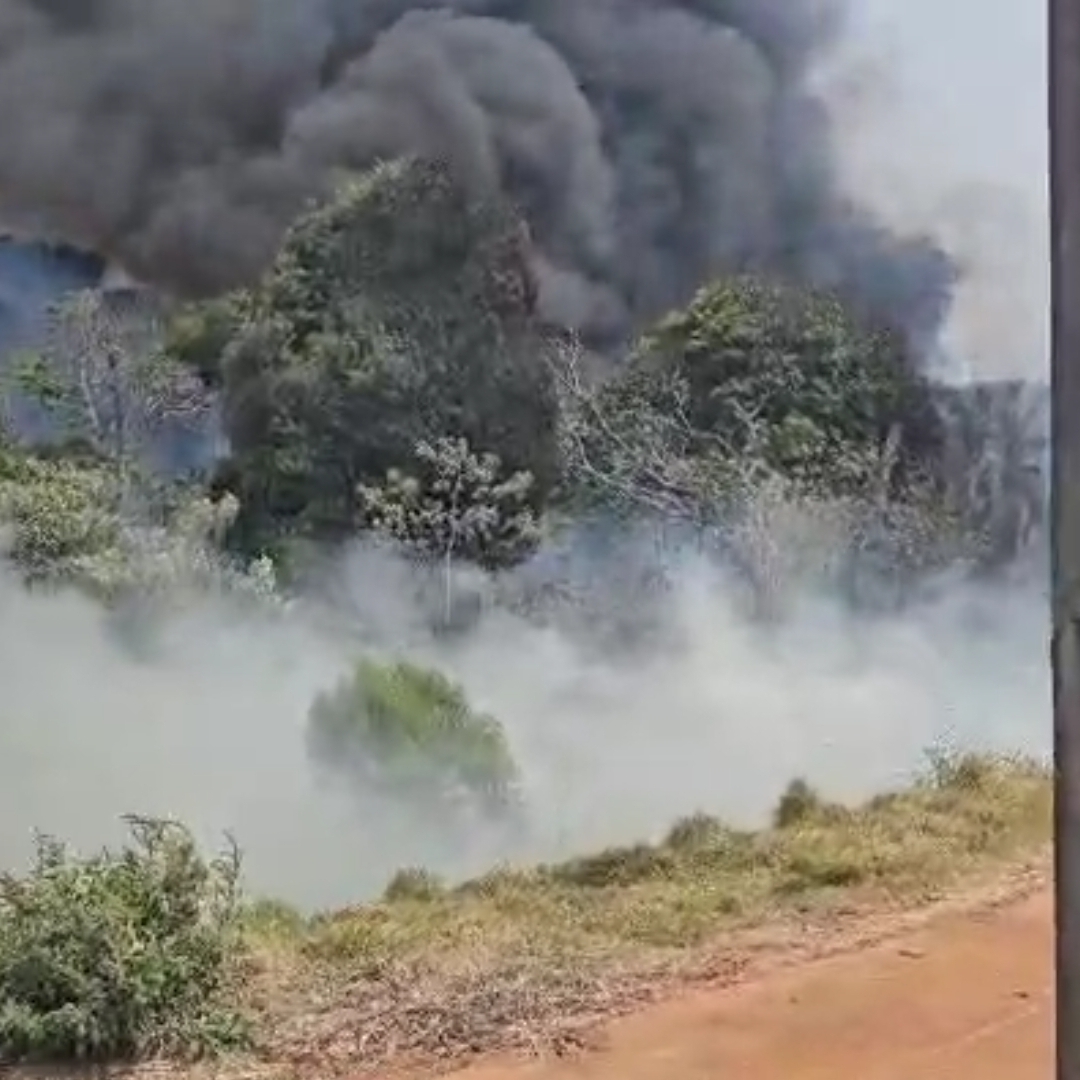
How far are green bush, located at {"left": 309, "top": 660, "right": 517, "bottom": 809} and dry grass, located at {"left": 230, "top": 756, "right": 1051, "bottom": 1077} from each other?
13.1 inches

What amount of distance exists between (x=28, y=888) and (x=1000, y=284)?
4.51 meters

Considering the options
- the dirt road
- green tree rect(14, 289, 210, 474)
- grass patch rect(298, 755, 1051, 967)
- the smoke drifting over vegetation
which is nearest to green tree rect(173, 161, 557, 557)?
→ green tree rect(14, 289, 210, 474)

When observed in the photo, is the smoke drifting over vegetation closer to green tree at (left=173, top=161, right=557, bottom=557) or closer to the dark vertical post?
green tree at (left=173, top=161, right=557, bottom=557)

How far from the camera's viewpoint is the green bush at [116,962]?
4.23 metres

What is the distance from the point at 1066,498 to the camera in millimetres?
758

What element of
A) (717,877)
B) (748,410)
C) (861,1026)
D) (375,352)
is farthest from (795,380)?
(861,1026)

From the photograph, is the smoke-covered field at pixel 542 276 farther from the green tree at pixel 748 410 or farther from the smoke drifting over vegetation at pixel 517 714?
the green tree at pixel 748 410

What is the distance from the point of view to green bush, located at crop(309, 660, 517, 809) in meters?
5.75

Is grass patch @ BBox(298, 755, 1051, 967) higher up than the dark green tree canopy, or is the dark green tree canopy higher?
the dark green tree canopy

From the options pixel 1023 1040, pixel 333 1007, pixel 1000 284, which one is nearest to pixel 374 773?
pixel 333 1007

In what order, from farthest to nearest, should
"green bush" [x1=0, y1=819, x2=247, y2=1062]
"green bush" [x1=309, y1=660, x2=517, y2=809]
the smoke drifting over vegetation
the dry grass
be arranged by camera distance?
"green bush" [x1=309, y1=660, x2=517, y2=809], the smoke drifting over vegetation, the dry grass, "green bush" [x1=0, y1=819, x2=247, y2=1062]

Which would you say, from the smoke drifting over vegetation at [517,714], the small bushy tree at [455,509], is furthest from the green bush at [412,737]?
the small bushy tree at [455,509]

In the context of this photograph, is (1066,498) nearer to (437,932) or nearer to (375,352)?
(437,932)

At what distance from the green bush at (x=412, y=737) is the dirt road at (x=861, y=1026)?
156cm
